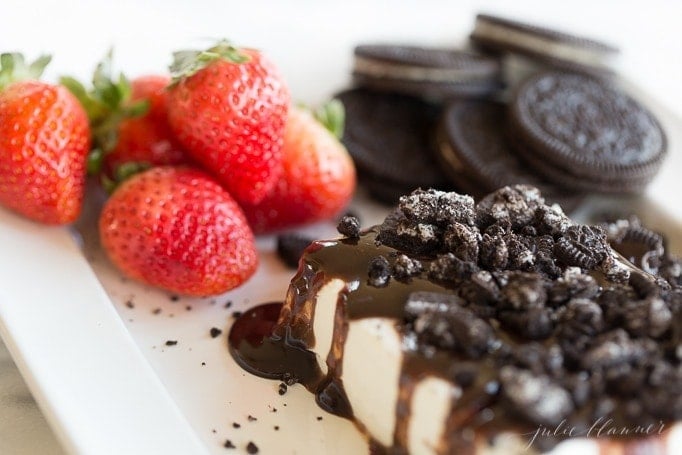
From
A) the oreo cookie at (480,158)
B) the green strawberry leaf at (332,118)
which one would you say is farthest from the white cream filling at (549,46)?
the green strawberry leaf at (332,118)

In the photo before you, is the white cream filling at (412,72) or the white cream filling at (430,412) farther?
the white cream filling at (412,72)

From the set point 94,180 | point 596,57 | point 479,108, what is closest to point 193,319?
point 94,180

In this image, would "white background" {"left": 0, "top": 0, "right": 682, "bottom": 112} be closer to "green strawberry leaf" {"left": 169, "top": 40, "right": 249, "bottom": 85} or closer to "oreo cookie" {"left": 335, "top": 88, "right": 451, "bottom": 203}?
"oreo cookie" {"left": 335, "top": 88, "right": 451, "bottom": 203}

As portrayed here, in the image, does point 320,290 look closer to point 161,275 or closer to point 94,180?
point 161,275

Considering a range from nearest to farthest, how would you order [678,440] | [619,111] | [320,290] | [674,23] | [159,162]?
1. [678,440]
2. [320,290]
3. [159,162]
4. [619,111]
5. [674,23]

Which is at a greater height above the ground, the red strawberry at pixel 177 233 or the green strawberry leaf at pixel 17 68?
the green strawberry leaf at pixel 17 68

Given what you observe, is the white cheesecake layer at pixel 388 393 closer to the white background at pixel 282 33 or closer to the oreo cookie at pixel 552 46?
the white background at pixel 282 33
